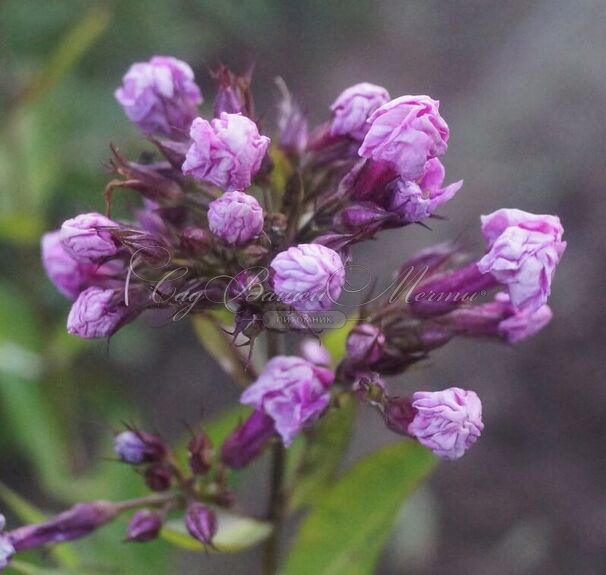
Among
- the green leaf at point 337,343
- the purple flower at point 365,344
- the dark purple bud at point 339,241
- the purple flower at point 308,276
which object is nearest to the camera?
the purple flower at point 308,276

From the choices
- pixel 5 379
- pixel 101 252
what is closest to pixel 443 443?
pixel 101 252

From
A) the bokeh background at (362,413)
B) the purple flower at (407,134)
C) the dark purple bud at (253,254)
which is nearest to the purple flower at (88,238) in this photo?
the dark purple bud at (253,254)

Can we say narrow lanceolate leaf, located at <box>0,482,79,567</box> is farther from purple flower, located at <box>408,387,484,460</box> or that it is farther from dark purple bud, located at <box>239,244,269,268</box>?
purple flower, located at <box>408,387,484,460</box>

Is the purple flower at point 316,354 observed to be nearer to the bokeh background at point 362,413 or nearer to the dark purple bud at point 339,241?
the dark purple bud at point 339,241

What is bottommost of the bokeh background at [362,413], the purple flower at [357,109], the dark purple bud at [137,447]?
the bokeh background at [362,413]

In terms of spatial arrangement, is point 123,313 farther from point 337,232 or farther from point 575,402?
point 575,402
